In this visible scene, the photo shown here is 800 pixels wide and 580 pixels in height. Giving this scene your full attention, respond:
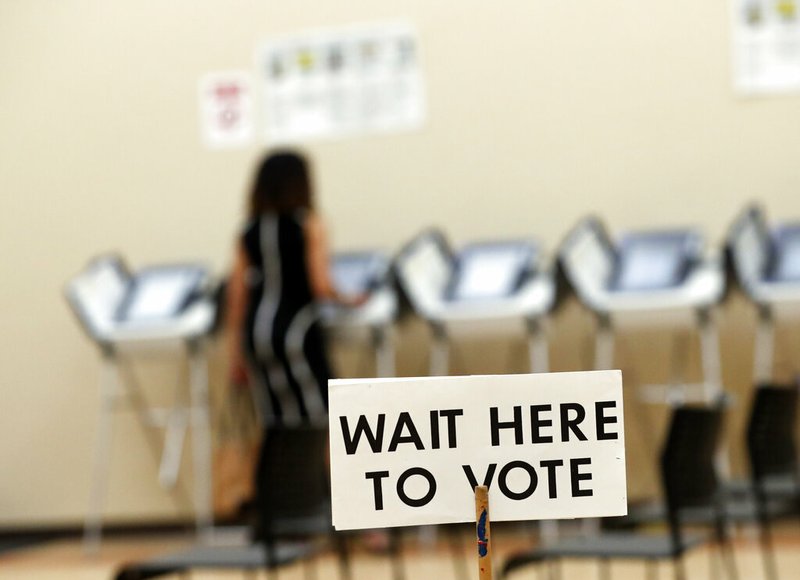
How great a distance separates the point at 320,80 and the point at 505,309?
66.1 inches

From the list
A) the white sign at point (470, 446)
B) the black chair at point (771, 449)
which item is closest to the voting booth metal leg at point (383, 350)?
the black chair at point (771, 449)

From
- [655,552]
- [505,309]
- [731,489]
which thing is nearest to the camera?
[655,552]

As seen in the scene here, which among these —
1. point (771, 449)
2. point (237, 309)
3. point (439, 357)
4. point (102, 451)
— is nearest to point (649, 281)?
point (439, 357)

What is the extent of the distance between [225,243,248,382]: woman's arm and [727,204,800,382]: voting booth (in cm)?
190

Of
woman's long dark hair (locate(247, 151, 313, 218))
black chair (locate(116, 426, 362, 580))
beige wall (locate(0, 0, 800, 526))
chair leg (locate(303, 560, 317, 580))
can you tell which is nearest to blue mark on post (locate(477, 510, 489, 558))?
black chair (locate(116, 426, 362, 580))

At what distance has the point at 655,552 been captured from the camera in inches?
123

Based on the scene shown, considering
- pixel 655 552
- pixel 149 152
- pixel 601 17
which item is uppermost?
pixel 601 17

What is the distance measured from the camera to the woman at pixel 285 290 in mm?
5383

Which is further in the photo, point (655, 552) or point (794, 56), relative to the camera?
point (794, 56)

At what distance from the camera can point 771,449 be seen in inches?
146

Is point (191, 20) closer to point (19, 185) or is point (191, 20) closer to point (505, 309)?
point (19, 185)

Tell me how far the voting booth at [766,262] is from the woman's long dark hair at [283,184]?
5.45ft

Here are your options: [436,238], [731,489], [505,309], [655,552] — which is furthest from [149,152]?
[655,552]

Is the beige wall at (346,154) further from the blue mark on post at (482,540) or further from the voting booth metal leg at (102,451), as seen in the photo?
the blue mark on post at (482,540)
